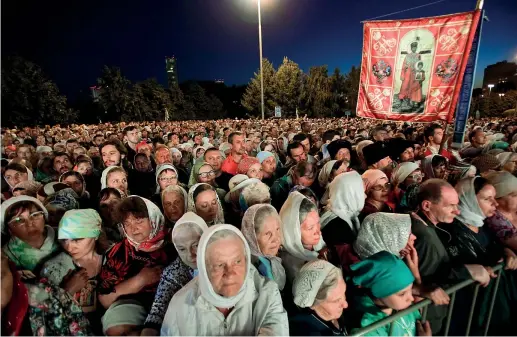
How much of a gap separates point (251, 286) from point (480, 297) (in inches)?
90.7

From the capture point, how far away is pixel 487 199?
2.74m

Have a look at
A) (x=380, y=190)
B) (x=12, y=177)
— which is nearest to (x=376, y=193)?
(x=380, y=190)

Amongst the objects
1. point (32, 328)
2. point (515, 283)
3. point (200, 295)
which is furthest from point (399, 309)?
point (32, 328)

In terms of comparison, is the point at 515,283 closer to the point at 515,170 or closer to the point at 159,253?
the point at 515,170

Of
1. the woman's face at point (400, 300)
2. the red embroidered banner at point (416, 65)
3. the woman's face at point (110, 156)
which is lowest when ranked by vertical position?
the woman's face at point (400, 300)

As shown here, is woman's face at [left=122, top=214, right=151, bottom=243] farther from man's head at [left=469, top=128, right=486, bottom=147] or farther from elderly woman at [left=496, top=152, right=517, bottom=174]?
man's head at [left=469, top=128, right=486, bottom=147]

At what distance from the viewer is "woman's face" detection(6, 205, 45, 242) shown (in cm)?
251

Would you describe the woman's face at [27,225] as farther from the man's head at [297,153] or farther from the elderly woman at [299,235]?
the man's head at [297,153]

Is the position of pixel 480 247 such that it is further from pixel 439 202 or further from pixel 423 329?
pixel 423 329

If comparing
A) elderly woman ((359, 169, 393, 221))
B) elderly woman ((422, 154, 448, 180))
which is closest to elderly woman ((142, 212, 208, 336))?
elderly woman ((359, 169, 393, 221))

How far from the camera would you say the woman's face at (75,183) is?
4117mm

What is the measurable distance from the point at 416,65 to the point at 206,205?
14.7ft

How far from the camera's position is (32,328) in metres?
1.59

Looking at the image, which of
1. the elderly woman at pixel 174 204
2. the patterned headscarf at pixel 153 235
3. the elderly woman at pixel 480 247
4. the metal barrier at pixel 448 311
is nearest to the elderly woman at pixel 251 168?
the elderly woman at pixel 174 204
